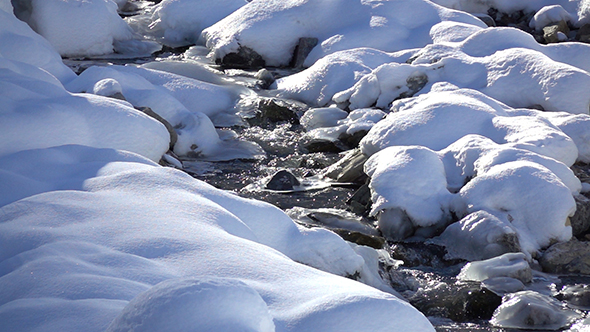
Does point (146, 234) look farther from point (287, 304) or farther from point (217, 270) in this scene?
point (287, 304)

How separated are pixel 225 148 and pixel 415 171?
10.2 feet

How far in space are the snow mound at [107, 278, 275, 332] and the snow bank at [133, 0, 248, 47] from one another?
41.5 feet

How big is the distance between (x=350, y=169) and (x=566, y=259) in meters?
2.80

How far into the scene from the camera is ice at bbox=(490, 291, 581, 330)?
4750mm

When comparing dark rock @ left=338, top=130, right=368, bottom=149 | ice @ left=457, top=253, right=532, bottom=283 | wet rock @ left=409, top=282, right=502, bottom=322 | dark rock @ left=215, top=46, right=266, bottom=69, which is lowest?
dark rock @ left=215, top=46, right=266, bottom=69

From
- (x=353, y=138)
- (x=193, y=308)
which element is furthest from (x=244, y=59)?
(x=193, y=308)

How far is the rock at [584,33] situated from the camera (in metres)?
13.9

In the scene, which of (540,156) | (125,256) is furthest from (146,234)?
(540,156)

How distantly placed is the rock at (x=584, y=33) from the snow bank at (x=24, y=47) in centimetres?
1101

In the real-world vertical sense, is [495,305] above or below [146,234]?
below

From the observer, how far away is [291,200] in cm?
724

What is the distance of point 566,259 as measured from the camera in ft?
19.4

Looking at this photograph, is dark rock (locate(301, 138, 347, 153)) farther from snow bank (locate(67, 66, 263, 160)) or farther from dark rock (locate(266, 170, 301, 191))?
dark rock (locate(266, 170, 301, 191))

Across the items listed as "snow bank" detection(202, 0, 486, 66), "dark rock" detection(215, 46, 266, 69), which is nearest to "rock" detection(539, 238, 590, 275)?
"snow bank" detection(202, 0, 486, 66)
